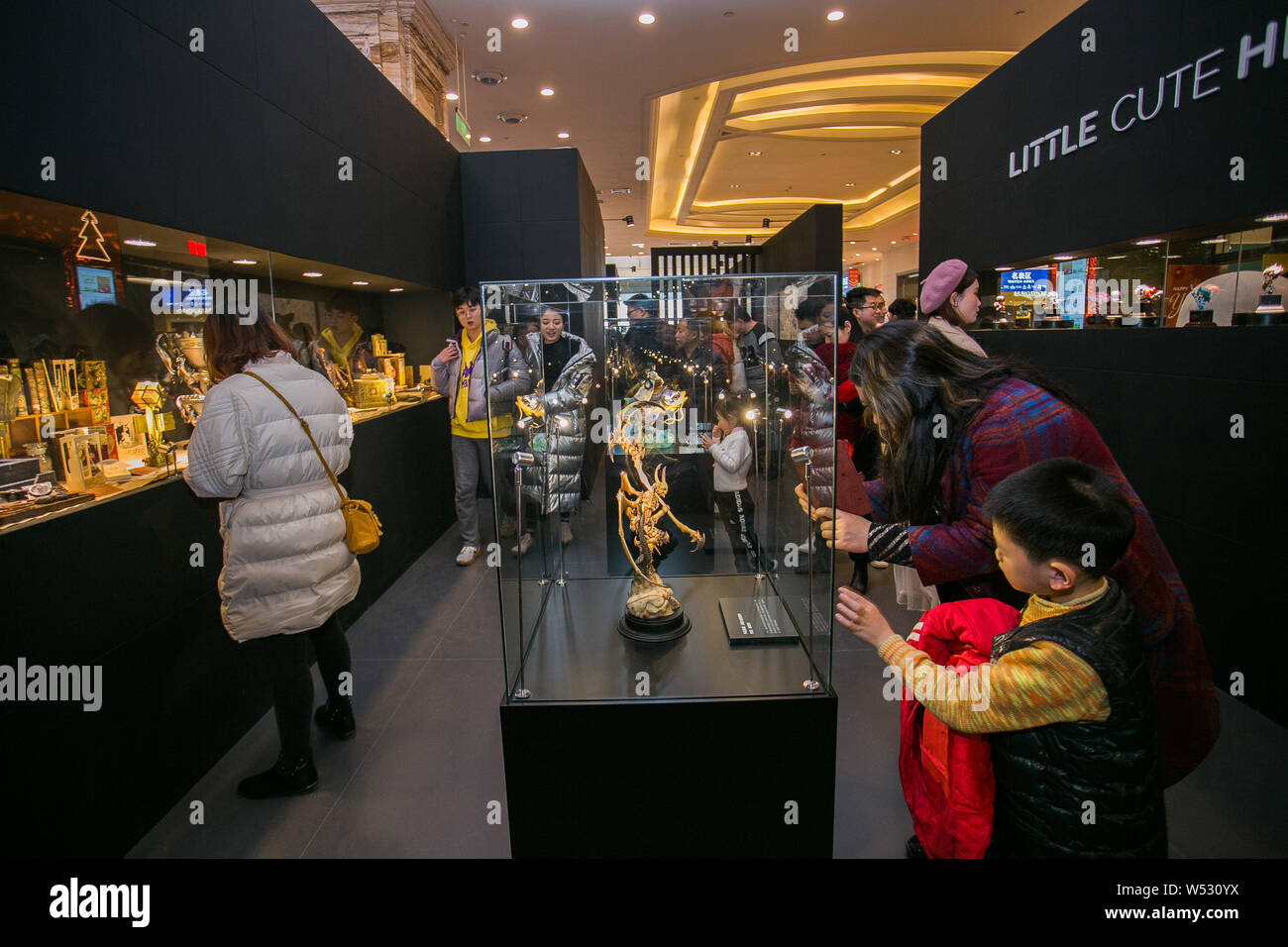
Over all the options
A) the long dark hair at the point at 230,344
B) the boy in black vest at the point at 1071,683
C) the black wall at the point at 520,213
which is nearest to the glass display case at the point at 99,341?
the long dark hair at the point at 230,344

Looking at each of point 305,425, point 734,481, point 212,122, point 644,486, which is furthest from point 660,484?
point 212,122

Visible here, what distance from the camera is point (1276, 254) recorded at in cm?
272

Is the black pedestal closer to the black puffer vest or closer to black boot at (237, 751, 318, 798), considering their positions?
the black puffer vest

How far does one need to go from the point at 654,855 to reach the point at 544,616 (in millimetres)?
768

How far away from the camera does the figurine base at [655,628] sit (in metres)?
1.99

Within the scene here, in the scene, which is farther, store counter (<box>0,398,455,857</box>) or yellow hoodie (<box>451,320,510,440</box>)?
yellow hoodie (<box>451,320,510,440</box>)

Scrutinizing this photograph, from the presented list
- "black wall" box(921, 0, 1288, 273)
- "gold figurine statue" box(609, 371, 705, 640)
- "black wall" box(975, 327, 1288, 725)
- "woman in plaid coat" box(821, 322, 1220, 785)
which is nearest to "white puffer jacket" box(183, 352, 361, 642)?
"gold figurine statue" box(609, 371, 705, 640)

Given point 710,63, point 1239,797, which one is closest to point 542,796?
point 1239,797

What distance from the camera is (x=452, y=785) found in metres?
2.45

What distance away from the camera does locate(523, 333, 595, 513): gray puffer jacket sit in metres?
2.14

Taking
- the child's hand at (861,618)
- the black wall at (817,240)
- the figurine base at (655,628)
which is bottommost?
the figurine base at (655,628)

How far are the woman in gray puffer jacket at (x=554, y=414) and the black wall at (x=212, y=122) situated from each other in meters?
1.35

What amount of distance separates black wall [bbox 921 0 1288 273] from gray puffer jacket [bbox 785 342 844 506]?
2178 millimetres

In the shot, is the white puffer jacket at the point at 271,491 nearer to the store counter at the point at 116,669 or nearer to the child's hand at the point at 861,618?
the store counter at the point at 116,669
